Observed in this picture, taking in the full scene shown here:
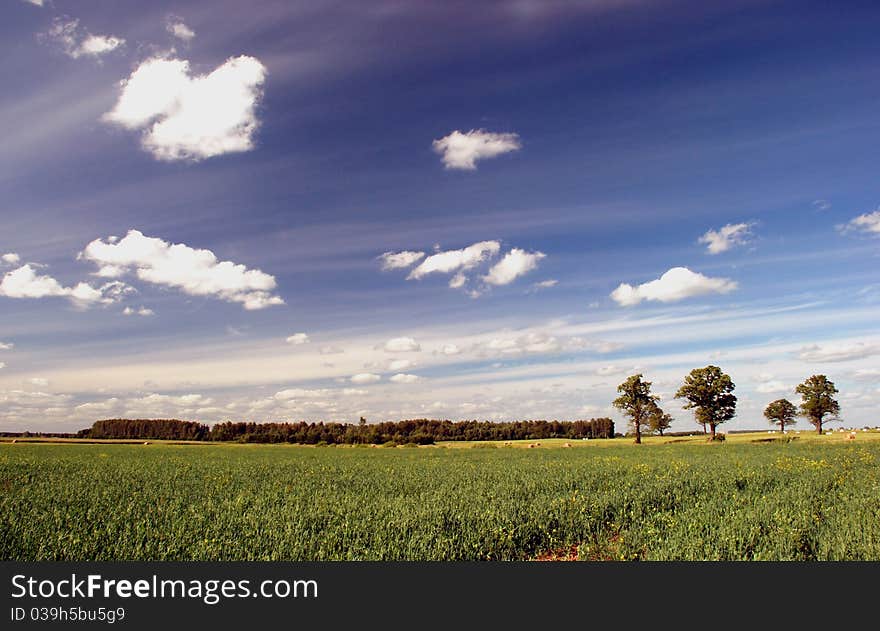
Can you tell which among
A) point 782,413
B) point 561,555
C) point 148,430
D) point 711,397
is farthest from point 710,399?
point 148,430

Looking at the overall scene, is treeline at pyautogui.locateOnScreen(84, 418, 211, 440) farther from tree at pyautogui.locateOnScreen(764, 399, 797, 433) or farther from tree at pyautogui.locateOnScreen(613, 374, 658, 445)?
tree at pyautogui.locateOnScreen(764, 399, 797, 433)

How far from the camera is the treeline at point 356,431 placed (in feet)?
322

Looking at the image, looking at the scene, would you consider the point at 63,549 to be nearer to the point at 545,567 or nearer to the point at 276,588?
the point at 276,588

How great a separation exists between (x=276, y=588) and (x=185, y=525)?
557 centimetres

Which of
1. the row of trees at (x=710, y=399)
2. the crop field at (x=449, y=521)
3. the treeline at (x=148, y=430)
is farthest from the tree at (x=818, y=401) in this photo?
the treeline at (x=148, y=430)

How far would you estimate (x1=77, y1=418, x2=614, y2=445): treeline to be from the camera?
3861 inches

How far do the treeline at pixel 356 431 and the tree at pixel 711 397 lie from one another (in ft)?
86.9

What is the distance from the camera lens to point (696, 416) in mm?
84688

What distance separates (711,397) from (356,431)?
63.6 meters

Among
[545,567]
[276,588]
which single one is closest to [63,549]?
[276,588]

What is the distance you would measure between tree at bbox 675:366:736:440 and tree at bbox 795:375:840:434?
68.3 feet

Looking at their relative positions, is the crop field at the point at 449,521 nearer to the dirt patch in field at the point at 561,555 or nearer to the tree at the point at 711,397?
the dirt patch in field at the point at 561,555

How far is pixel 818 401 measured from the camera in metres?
91.9

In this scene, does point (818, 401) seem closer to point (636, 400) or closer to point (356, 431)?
point (636, 400)
